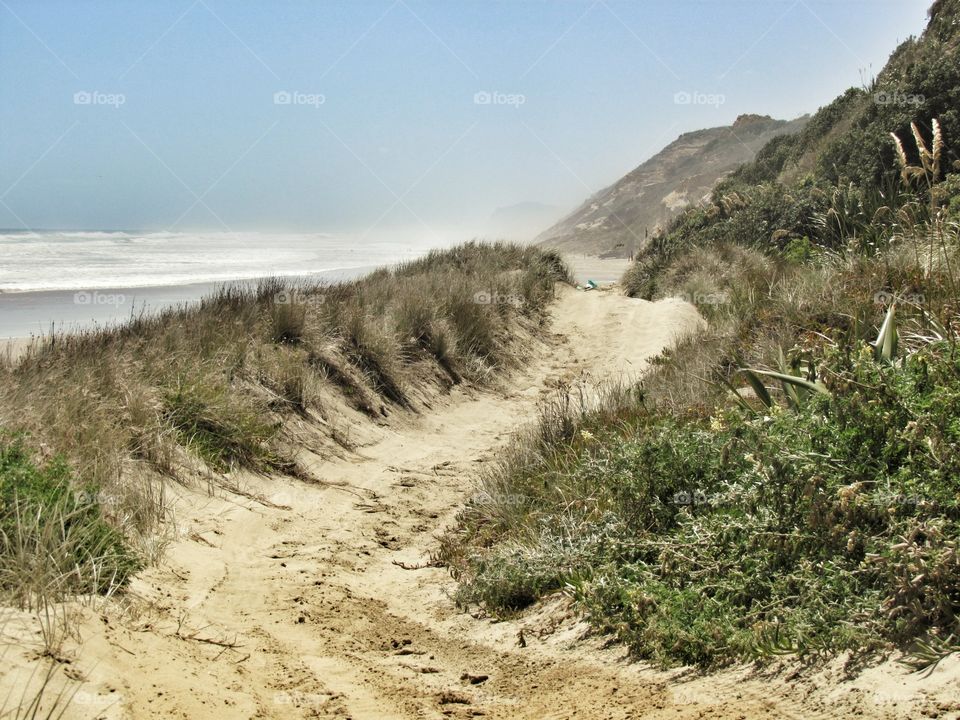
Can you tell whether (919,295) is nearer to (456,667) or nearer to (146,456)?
(456,667)

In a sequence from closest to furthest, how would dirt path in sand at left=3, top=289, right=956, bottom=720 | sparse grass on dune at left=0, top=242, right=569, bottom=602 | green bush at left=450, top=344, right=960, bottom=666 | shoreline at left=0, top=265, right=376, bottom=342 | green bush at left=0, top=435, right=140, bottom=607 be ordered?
green bush at left=450, top=344, right=960, bottom=666
dirt path in sand at left=3, top=289, right=956, bottom=720
green bush at left=0, top=435, right=140, bottom=607
sparse grass on dune at left=0, top=242, right=569, bottom=602
shoreline at left=0, top=265, right=376, bottom=342

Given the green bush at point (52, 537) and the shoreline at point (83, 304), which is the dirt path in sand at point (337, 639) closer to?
the green bush at point (52, 537)

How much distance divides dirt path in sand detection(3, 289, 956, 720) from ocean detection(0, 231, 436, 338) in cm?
383

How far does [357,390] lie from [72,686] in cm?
713

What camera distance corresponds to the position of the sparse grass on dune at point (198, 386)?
4.68 m

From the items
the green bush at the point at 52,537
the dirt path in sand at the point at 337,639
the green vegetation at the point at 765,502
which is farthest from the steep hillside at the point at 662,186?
the green bush at the point at 52,537

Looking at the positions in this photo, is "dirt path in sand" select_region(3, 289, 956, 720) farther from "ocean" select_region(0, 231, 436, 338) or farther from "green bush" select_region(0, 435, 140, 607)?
"ocean" select_region(0, 231, 436, 338)

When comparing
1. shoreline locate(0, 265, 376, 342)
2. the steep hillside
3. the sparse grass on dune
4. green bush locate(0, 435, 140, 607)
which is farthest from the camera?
the steep hillside

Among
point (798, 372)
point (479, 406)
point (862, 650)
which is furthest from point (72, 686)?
point (479, 406)

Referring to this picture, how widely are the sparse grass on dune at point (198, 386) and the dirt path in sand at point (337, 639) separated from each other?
43cm

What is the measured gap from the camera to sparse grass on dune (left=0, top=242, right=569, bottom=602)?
468cm

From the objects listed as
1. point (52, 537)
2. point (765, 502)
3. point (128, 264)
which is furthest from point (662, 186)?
point (52, 537)

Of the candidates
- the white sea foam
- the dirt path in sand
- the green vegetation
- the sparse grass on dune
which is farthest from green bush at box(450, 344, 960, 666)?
the white sea foam

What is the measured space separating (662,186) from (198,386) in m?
53.9
